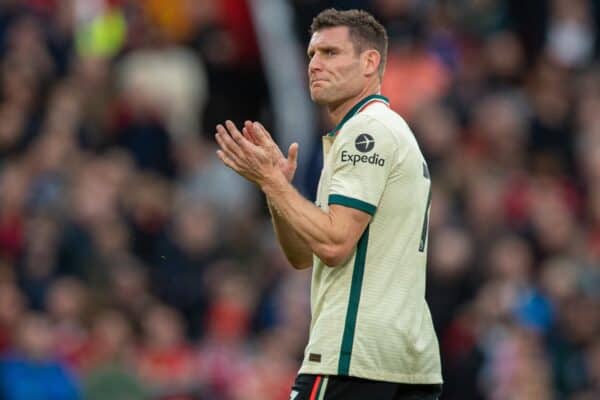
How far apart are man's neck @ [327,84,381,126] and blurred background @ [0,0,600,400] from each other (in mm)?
6010

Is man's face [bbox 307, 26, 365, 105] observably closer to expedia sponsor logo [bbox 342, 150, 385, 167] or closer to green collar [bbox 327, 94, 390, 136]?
green collar [bbox 327, 94, 390, 136]

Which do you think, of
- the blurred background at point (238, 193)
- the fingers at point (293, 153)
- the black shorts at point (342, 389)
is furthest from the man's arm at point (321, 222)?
the blurred background at point (238, 193)

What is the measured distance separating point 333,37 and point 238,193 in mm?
9204

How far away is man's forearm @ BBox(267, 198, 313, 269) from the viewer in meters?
6.43

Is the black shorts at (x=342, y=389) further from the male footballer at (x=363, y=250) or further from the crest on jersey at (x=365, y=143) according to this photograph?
the crest on jersey at (x=365, y=143)

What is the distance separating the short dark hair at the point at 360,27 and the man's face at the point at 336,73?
0.13 ft

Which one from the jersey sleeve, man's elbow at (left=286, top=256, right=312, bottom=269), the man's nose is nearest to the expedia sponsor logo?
the jersey sleeve

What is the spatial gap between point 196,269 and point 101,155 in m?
1.73

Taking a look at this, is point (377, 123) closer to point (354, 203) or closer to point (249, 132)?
point (354, 203)

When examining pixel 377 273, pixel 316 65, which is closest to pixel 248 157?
pixel 316 65

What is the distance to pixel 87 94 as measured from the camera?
15.5 metres

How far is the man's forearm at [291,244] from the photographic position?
6426mm

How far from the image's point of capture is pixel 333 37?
6.25 m

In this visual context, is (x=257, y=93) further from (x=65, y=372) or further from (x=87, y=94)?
(x=65, y=372)
